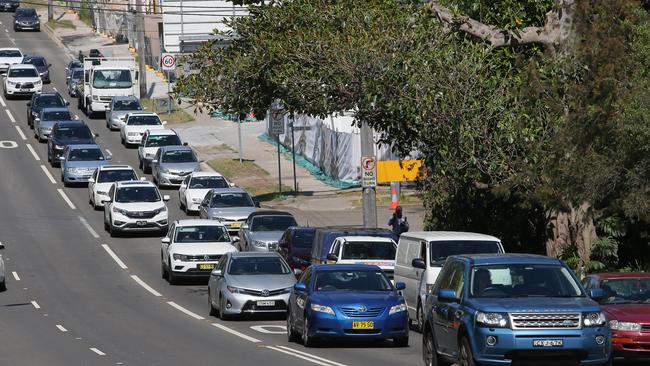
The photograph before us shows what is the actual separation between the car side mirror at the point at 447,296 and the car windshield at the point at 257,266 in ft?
39.4

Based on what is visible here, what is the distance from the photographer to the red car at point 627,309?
21.1 m

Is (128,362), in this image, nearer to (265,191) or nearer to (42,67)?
(265,191)

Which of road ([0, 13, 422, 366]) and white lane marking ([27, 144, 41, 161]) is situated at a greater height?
white lane marking ([27, 144, 41, 161])

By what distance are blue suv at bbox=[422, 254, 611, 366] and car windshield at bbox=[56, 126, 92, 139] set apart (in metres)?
41.7

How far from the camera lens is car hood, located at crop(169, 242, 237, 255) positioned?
37459 millimetres

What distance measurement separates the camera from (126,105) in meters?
67.7

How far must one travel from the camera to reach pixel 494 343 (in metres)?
17.8

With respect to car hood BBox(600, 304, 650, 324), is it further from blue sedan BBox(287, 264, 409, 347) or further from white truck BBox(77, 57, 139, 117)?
white truck BBox(77, 57, 139, 117)

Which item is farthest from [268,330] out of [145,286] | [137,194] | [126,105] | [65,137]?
[126,105]

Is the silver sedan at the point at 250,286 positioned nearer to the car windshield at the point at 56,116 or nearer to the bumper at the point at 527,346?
the bumper at the point at 527,346

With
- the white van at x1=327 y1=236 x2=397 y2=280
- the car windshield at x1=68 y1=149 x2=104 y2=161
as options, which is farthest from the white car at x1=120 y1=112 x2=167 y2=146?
the white van at x1=327 y1=236 x2=397 y2=280

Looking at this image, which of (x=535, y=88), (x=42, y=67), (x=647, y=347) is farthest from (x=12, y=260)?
(x=42, y=67)

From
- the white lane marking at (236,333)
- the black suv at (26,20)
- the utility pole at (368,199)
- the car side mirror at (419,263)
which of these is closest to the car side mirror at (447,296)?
the car side mirror at (419,263)

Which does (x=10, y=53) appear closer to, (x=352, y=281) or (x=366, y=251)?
(x=366, y=251)
